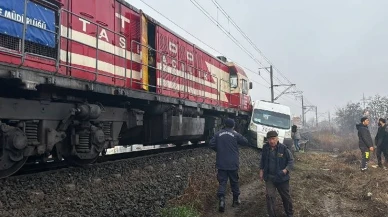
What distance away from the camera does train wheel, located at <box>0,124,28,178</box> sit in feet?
15.9

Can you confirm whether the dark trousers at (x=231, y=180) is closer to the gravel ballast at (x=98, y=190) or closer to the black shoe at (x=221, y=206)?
the black shoe at (x=221, y=206)

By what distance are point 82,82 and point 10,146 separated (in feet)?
5.28

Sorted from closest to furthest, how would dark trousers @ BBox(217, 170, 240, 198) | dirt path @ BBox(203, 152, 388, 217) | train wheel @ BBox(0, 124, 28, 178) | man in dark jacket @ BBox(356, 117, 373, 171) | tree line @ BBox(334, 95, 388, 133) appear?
train wheel @ BBox(0, 124, 28, 178), dirt path @ BBox(203, 152, 388, 217), dark trousers @ BBox(217, 170, 240, 198), man in dark jacket @ BBox(356, 117, 373, 171), tree line @ BBox(334, 95, 388, 133)

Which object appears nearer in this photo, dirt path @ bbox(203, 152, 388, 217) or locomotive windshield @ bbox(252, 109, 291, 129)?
dirt path @ bbox(203, 152, 388, 217)

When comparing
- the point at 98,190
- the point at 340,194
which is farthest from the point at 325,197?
the point at 98,190

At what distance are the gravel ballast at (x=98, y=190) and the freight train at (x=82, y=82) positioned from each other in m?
0.43

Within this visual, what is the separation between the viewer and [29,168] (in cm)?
631

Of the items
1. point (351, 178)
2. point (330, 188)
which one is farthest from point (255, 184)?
point (351, 178)

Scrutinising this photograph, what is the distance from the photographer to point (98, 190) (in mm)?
5410

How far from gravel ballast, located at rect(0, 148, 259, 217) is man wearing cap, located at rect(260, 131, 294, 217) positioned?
170 cm

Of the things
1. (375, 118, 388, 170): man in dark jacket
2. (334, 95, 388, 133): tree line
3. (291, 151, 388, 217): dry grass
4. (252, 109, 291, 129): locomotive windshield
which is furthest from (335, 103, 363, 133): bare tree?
(291, 151, 388, 217): dry grass

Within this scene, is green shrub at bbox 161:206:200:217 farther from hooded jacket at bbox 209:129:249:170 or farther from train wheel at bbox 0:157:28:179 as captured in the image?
train wheel at bbox 0:157:28:179

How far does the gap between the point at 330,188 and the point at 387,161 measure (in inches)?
199

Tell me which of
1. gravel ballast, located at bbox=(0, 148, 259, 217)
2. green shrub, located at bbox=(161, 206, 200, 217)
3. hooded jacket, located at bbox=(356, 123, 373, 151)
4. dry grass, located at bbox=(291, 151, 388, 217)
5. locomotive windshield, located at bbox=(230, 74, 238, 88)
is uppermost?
locomotive windshield, located at bbox=(230, 74, 238, 88)
